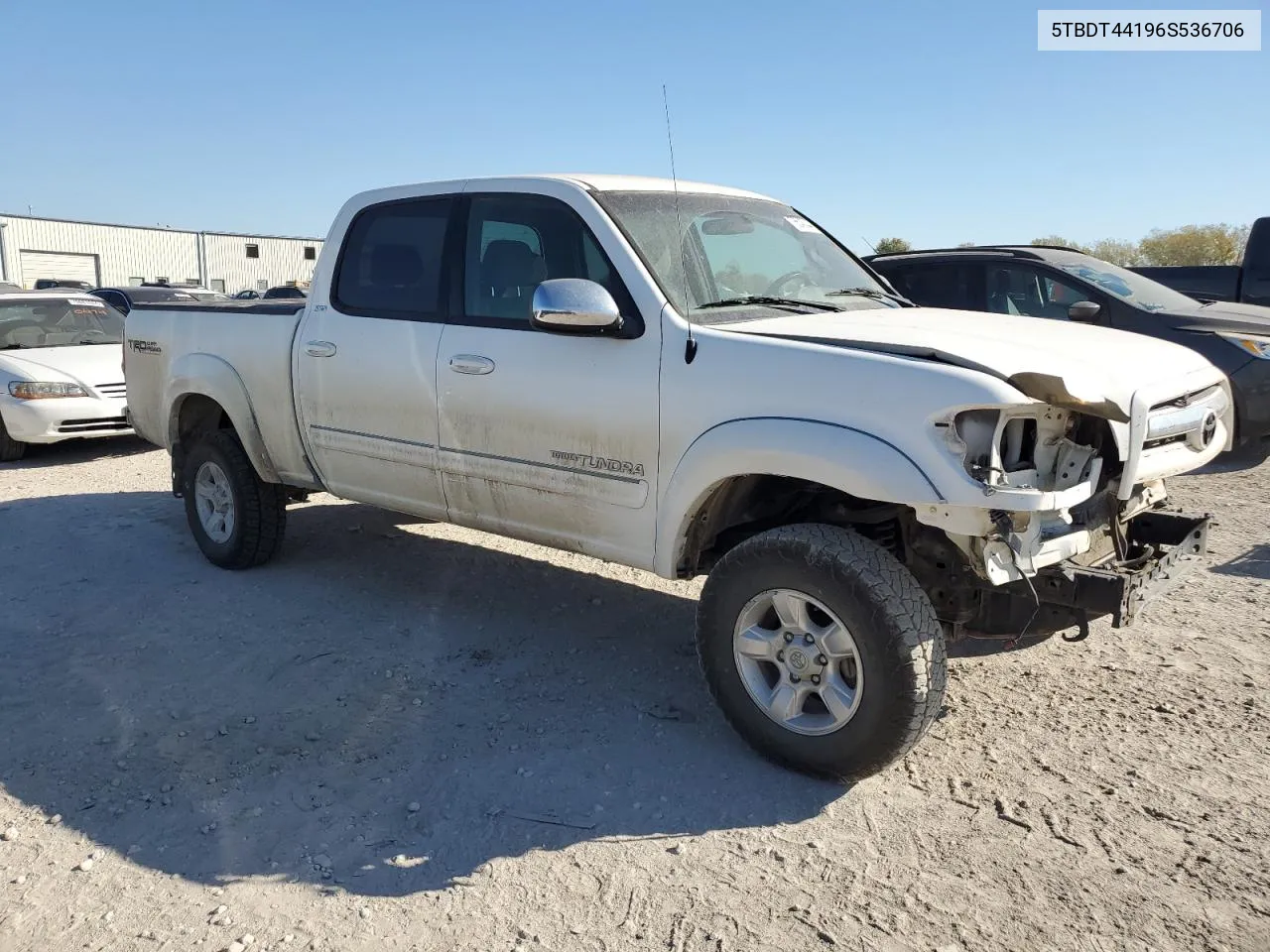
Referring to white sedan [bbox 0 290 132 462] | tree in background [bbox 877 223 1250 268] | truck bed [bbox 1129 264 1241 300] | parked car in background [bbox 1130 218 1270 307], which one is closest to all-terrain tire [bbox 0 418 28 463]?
white sedan [bbox 0 290 132 462]

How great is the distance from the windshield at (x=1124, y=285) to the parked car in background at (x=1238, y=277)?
2.37 metres

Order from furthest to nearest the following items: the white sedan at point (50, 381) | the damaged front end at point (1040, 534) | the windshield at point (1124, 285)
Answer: the white sedan at point (50, 381) < the windshield at point (1124, 285) < the damaged front end at point (1040, 534)

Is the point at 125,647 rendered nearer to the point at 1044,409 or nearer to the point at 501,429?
the point at 501,429

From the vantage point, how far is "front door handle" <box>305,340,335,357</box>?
4.98 metres

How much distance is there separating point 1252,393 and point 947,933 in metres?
6.10

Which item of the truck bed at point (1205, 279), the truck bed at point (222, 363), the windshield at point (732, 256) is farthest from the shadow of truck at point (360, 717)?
the truck bed at point (1205, 279)

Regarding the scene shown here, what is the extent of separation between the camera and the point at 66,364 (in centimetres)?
956

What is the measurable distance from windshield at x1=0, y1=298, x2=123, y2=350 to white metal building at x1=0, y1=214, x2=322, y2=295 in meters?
34.5

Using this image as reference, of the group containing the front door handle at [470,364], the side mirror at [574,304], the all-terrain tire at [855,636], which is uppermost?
the side mirror at [574,304]

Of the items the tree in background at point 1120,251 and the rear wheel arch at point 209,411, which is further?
the tree in background at point 1120,251

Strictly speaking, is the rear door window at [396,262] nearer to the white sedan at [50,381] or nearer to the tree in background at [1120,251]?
the white sedan at [50,381]

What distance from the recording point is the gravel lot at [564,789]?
108 inches

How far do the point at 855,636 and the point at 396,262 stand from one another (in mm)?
2940

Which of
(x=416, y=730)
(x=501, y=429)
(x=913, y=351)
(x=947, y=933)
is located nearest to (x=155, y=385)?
(x=501, y=429)
